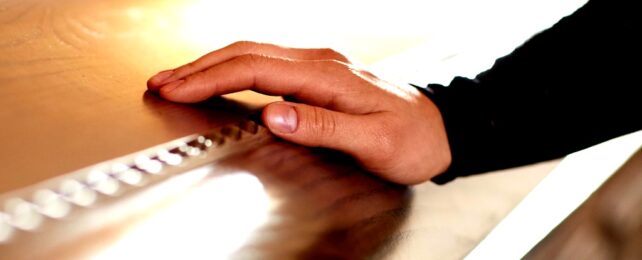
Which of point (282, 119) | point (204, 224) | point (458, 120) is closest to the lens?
point (204, 224)

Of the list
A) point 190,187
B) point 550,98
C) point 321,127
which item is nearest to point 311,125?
point 321,127

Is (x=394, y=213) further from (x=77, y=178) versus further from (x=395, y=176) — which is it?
(x=77, y=178)

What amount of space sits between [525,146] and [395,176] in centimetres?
17

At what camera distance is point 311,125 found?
0.60m

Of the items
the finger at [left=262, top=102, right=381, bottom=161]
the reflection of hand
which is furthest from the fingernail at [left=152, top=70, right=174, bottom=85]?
the finger at [left=262, top=102, right=381, bottom=161]

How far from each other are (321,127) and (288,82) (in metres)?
0.07

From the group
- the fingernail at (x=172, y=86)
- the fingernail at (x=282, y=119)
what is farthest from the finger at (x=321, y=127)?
the fingernail at (x=172, y=86)

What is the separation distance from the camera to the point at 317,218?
20.3 inches

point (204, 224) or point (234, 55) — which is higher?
point (234, 55)

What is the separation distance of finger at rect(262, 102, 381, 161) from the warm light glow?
81 millimetres

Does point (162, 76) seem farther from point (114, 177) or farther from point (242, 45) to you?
point (114, 177)

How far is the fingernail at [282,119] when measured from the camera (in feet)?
1.97

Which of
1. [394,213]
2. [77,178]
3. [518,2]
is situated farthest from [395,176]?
[518,2]

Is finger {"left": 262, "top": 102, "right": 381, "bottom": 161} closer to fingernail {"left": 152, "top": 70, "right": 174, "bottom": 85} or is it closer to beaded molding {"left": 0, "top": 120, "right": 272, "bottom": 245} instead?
beaded molding {"left": 0, "top": 120, "right": 272, "bottom": 245}
